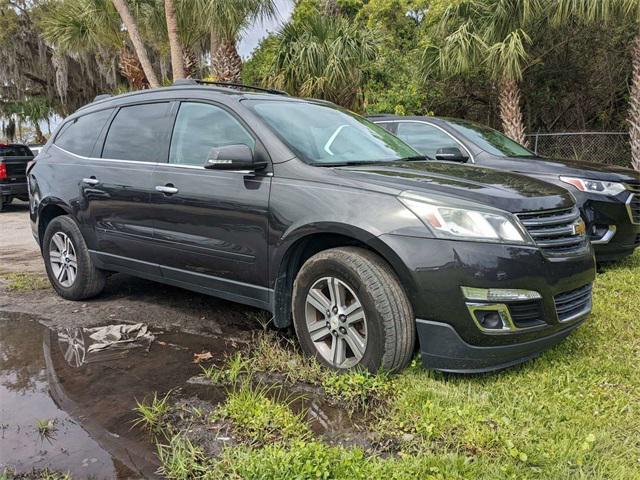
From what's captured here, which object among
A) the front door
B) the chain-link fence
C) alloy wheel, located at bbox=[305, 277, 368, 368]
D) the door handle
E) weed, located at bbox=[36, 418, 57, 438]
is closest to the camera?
weed, located at bbox=[36, 418, 57, 438]

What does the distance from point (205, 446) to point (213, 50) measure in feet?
38.7

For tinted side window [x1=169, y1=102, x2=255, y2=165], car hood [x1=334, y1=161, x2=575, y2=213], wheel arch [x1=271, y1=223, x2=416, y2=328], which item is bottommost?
wheel arch [x1=271, y1=223, x2=416, y2=328]

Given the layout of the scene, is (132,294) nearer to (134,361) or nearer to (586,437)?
(134,361)

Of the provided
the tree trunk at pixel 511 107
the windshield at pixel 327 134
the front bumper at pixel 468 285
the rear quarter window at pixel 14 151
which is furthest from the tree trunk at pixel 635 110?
the rear quarter window at pixel 14 151

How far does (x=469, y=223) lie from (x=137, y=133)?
9.29 feet

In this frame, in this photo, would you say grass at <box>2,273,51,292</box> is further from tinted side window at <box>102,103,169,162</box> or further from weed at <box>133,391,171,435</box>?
weed at <box>133,391,171,435</box>

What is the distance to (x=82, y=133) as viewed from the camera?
4961mm

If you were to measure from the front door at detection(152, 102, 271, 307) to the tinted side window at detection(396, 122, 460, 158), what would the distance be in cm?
306

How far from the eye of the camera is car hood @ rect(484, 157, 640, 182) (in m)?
5.31

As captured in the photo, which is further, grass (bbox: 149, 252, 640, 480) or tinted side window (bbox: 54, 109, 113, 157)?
tinted side window (bbox: 54, 109, 113, 157)

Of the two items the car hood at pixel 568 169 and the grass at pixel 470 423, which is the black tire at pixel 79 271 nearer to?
the grass at pixel 470 423

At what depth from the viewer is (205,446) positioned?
2533mm

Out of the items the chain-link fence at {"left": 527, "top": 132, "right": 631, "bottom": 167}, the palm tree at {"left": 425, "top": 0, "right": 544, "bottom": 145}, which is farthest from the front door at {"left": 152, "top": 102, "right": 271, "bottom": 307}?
the chain-link fence at {"left": 527, "top": 132, "right": 631, "bottom": 167}

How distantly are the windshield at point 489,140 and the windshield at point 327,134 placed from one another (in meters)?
2.10
